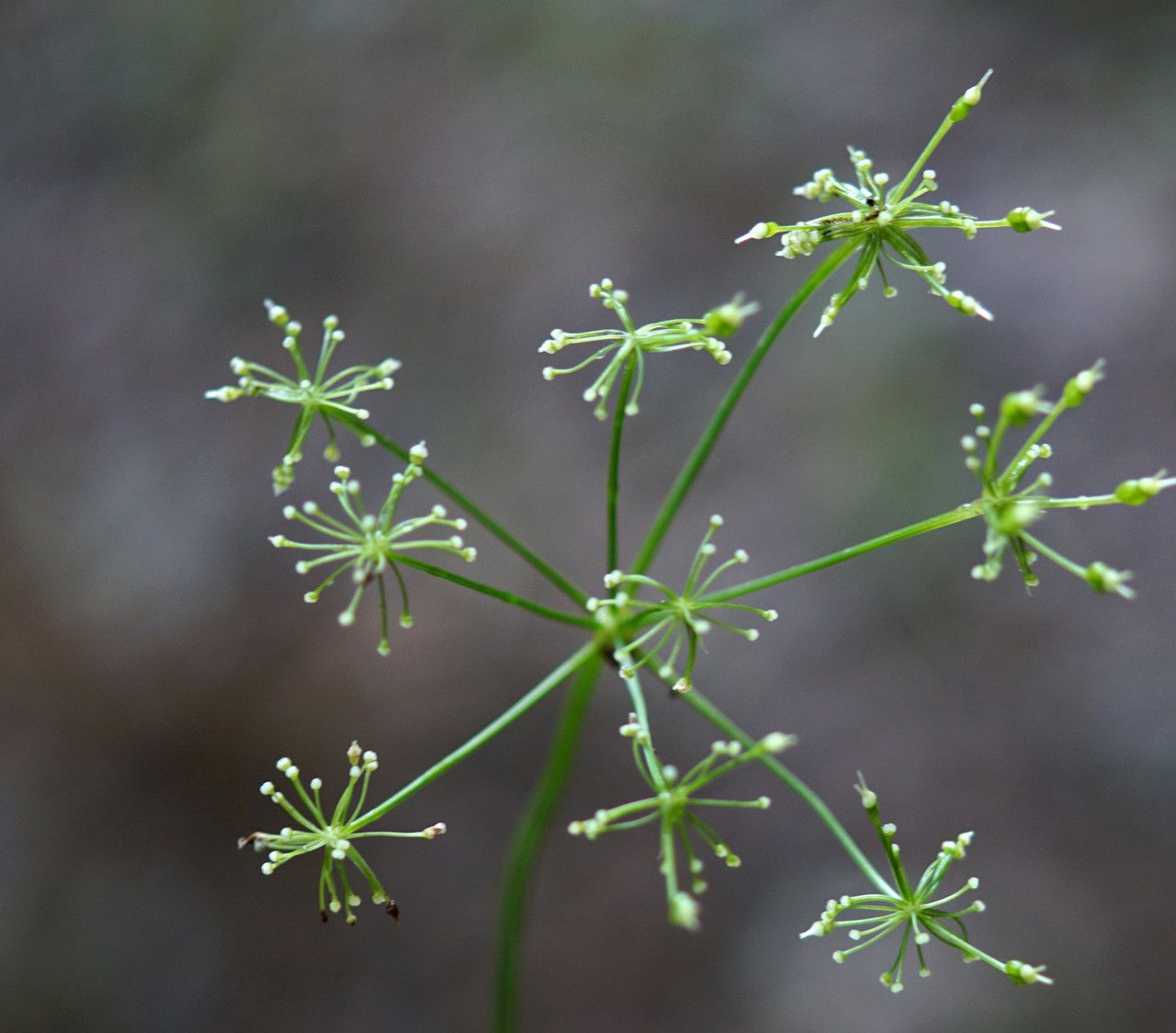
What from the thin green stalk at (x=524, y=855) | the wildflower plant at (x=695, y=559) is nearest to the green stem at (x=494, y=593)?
the wildflower plant at (x=695, y=559)

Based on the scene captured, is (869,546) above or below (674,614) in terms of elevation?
→ above

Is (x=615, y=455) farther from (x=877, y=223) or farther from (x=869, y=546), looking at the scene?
(x=877, y=223)

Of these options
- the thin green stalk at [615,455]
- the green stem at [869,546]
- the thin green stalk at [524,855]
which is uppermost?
the thin green stalk at [615,455]

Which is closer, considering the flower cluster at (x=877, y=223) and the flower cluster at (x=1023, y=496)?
the flower cluster at (x=1023, y=496)

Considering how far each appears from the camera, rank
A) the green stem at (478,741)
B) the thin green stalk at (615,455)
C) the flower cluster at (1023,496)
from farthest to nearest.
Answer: the thin green stalk at (615,455) < the green stem at (478,741) < the flower cluster at (1023,496)

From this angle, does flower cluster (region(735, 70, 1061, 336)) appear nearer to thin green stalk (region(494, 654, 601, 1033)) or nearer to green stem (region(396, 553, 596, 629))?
green stem (region(396, 553, 596, 629))

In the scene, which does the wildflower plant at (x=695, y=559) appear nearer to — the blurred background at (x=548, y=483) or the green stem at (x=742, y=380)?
the green stem at (x=742, y=380)

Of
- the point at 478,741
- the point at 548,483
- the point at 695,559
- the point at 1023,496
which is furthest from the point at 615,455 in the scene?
the point at 548,483

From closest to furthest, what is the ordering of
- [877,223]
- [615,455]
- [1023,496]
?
[1023,496]
[877,223]
[615,455]
